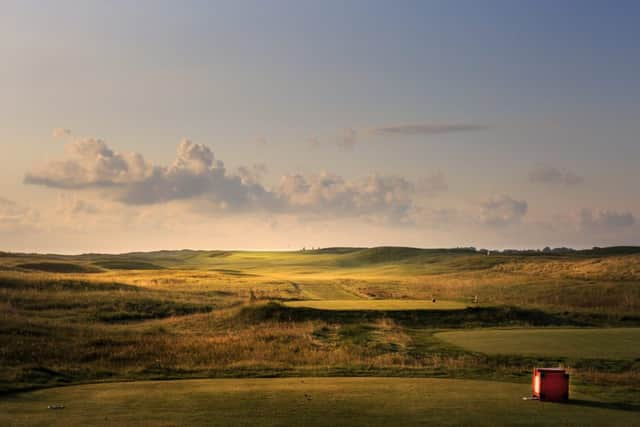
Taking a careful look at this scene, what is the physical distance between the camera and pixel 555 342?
29547 mm

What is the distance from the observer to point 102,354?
28.5 m

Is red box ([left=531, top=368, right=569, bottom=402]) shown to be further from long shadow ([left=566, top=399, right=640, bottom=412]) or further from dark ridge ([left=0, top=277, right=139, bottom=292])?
dark ridge ([left=0, top=277, right=139, bottom=292])

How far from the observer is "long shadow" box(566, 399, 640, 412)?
54.0ft

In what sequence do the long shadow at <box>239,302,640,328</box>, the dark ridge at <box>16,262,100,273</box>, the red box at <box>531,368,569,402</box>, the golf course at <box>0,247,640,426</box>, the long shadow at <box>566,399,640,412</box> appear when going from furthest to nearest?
the dark ridge at <box>16,262,100,273</box> → the long shadow at <box>239,302,640,328</box> → the red box at <box>531,368,569,402</box> → the long shadow at <box>566,399,640,412</box> → the golf course at <box>0,247,640,426</box>

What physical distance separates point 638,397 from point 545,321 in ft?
82.4

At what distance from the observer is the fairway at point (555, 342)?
26.7 m

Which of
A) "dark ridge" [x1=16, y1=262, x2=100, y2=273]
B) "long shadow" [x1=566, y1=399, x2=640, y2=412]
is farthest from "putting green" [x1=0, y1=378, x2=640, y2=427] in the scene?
"dark ridge" [x1=16, y1=262, x2=100, y2=273]

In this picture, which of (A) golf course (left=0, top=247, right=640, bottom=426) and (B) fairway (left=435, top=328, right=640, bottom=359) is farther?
(B) fairway (left=435, top=328, right=640, bottom=359)

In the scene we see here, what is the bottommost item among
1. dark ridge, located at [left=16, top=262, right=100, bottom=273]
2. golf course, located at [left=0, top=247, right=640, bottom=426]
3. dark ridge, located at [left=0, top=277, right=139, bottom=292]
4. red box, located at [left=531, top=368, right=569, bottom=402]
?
golf course, located at [left=0, top=247, right=640, bottom=426]

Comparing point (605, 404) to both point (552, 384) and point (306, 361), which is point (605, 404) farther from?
point (306, 361)

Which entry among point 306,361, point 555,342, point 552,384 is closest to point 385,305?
point 555,342

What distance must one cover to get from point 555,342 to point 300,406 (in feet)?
55.0

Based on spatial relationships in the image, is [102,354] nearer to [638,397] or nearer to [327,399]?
[327,399]

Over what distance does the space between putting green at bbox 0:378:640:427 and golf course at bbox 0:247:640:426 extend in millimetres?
44
